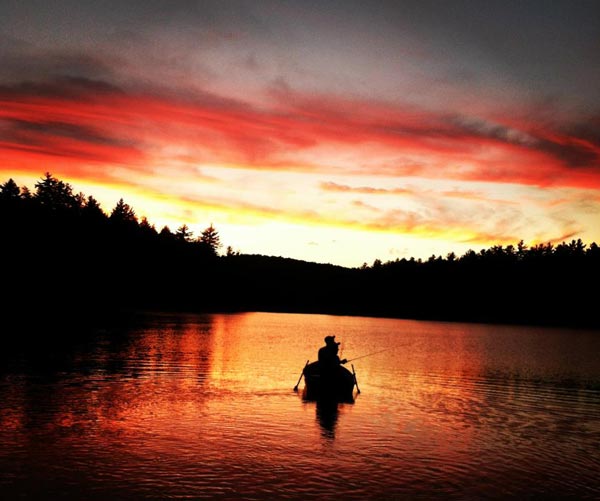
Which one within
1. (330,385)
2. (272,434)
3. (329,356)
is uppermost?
(329,356)

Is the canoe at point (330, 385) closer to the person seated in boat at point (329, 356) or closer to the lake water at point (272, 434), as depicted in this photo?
the person seated in boat at point (329, 356)

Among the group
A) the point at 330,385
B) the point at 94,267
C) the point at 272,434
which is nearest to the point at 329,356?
the point at 330,385

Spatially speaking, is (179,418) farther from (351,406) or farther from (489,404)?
(489,404)

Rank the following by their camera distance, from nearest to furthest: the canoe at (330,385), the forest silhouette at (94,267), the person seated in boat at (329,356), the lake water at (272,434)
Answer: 1. the lake water at (272,434)
2. the canoe at (330,385)
3. the person seated in boat at (329,356)
4. the forest silhouette at (94,267)

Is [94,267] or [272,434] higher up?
[94,267]

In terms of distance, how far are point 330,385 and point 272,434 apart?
1032 centimetres

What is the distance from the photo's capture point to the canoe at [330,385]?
106ft

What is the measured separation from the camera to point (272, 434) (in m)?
22.7

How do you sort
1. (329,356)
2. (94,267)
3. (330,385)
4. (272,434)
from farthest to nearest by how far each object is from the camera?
(94,267) < (329,356) < (330,385) < (272,434)

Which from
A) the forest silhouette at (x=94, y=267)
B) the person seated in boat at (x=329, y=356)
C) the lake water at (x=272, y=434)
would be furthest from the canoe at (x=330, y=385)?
the forest silhouette at (x=94, y=267)

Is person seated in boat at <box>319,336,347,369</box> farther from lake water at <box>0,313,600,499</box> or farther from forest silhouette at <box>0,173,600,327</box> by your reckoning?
forest silhouette at <box>0,173,600,327</box>

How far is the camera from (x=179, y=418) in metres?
24.5

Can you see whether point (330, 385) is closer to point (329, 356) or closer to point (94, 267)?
point (329, 356)

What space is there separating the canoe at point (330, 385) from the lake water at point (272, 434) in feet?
4.32
